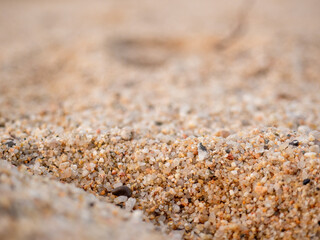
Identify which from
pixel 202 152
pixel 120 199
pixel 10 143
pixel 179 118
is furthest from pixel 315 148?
pixel 10 143

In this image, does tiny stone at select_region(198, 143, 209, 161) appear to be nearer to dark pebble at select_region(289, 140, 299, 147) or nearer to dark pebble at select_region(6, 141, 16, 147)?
dark pebble at select_region(289, 140, 299, 147)

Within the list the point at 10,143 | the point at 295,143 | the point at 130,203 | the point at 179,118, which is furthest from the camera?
the point at 179,118

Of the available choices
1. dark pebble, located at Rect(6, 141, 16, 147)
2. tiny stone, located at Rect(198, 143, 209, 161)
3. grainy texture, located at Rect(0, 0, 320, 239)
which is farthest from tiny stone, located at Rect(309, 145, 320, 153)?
dark pebble, located at Rect(6, 141, 16, 147)

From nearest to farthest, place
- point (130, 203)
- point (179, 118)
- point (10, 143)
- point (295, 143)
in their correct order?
point (130, 203) → point (295, 143) → point (10, 143) → point (179, 118)

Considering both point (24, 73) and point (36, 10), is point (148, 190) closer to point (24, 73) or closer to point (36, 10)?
point (24, 73)

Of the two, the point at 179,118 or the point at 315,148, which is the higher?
the point at 315,148

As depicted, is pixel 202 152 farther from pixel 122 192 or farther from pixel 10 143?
pixel 10 143

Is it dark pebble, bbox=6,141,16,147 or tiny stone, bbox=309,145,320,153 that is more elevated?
tiny stone, bbox=309,145,320,153

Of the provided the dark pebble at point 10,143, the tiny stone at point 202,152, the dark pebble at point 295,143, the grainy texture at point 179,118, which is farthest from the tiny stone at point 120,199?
the dark pebble at point 295,143

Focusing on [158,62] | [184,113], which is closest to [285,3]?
[158,62]
